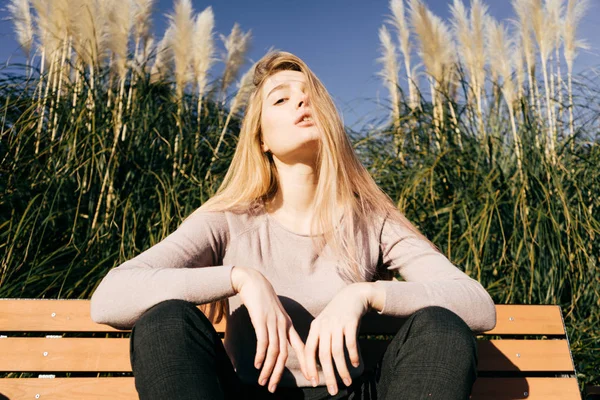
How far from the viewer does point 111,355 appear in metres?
1.81

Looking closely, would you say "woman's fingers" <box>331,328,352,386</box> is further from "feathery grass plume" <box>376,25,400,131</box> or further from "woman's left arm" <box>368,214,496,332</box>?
"feathery grass plume" <box>376,25,400,131</box>

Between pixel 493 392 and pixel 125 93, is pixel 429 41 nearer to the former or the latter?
pixel 125 93

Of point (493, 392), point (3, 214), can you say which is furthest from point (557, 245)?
point (3, 214)

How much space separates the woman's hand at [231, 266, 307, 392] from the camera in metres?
1.31

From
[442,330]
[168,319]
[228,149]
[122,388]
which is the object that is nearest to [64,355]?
[122,388]

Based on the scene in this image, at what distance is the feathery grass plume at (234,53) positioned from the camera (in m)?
4.26

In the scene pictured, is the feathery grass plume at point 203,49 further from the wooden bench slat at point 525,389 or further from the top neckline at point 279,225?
the wooden bench slat at point 525,389

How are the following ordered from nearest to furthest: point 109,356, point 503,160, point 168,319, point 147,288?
1. point 168,319
2. point 147,288
3. point 109,356
4. point 503,160

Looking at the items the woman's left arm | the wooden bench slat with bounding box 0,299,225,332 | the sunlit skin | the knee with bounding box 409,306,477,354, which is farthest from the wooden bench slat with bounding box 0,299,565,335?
the knee with bounding box 409,306,477,354

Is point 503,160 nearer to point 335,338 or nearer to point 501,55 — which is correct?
point 501,55

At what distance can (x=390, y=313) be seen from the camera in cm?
145

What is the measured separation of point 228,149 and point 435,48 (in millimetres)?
1695

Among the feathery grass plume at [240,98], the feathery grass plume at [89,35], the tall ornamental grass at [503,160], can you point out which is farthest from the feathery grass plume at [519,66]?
the feathery grass plume at [89,35]

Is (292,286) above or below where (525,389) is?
above
